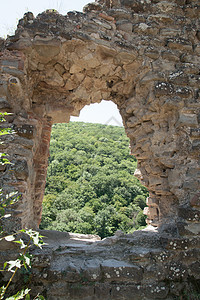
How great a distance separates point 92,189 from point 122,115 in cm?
1119

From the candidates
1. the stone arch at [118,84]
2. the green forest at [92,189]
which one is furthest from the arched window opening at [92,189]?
the stone arch at [118,84]

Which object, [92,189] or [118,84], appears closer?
[118,84]

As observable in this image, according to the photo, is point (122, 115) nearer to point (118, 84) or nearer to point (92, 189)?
point (118, 84)

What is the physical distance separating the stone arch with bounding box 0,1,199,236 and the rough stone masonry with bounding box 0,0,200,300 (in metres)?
0.01

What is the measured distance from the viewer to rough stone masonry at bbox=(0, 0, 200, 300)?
7.13 feet

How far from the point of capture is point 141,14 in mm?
3535

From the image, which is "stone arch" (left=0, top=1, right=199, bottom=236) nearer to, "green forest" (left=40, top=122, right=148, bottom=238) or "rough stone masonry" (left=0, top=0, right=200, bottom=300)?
"rough stone masonry" (left=0, top=0, right=200, bottom=300)

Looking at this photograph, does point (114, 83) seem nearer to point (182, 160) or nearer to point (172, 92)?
point (172, 92)

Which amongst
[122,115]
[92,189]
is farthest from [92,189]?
[122,115]

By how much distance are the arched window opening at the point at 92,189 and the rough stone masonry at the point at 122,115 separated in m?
8.00

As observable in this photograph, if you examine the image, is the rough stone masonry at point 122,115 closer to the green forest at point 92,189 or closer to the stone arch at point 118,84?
the stone arch at point 118,84

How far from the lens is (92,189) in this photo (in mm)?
14250

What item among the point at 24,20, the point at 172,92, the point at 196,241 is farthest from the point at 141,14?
the point at 196,241

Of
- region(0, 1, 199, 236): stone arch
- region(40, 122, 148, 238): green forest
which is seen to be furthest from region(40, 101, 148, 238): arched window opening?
region(0, 1, 199, 236): stone arch
